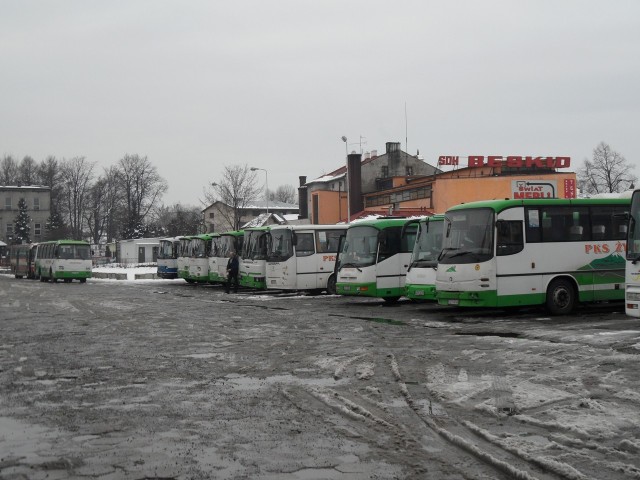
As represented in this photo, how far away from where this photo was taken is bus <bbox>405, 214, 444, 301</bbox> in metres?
22.0

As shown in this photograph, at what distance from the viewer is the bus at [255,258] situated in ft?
106

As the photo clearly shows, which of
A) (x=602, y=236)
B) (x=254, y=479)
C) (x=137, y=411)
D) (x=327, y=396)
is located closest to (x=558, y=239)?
(x=602, y=236)

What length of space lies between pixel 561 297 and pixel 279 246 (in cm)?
1388

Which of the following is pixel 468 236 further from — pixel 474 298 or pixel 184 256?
pixel 184 256

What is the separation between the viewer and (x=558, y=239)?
19.8m

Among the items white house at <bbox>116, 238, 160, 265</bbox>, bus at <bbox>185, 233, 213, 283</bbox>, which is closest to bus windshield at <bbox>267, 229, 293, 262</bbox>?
bus at <bbox>185, 233, 213, 283</bbox>

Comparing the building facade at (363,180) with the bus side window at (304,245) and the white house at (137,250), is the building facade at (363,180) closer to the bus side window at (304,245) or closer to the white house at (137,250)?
the white house at (137,250)

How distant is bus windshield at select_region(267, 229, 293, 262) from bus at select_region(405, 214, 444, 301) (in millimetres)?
8570

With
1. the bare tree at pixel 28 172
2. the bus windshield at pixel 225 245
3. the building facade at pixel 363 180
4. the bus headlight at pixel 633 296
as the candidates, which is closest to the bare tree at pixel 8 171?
the bare tree at pixel 28 172

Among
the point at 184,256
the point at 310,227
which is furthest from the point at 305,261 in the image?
the point at 184,256

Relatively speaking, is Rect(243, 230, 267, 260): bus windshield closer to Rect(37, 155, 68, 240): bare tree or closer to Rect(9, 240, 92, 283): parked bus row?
Rect(9, 240, 92, 283): parked bus row

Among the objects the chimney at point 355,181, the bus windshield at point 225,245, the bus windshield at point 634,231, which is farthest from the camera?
the chimney at point 355,181

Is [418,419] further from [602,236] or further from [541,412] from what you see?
[602,236]

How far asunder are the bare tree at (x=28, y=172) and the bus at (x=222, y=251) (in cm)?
10309
